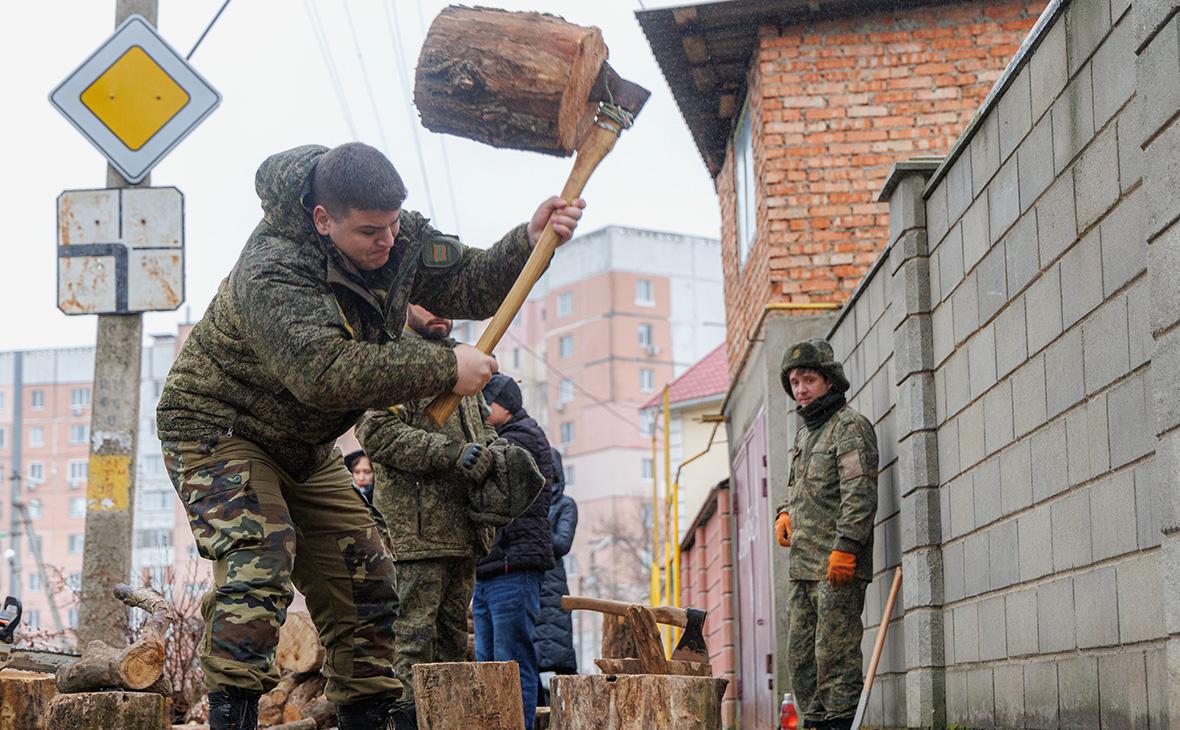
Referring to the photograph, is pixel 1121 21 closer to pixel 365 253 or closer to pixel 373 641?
pixel 365 253

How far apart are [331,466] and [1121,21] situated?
2.95 meters

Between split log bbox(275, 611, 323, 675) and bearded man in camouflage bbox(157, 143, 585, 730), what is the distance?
379cm

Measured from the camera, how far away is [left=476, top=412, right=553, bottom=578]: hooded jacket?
7453mm

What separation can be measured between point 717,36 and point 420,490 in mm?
7011

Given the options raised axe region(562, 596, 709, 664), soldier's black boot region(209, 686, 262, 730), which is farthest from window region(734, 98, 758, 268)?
soldier's black boot region(209, 686, 262, 730)

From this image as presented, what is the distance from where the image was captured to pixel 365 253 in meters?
4.61

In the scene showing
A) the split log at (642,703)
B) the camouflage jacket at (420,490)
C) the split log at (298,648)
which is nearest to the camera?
the split log at (642,703)

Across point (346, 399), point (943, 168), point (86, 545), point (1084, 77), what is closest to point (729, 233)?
point (943, 168)

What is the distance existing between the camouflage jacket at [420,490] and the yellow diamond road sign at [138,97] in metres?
2.47

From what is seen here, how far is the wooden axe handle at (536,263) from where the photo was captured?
4.70m

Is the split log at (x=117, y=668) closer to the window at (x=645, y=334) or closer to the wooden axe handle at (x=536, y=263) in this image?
the wooden axe handle at (x=536, y=263)

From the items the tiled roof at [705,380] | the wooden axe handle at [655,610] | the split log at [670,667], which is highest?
the tiled roof at [705,380]

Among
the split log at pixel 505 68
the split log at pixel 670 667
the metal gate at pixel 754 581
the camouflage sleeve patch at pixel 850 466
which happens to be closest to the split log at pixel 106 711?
the split log at pixel 670 667

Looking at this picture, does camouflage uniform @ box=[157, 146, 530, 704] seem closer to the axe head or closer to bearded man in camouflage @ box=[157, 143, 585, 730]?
bearded man in camouflage @ box=[157, 143, 585, 730]
